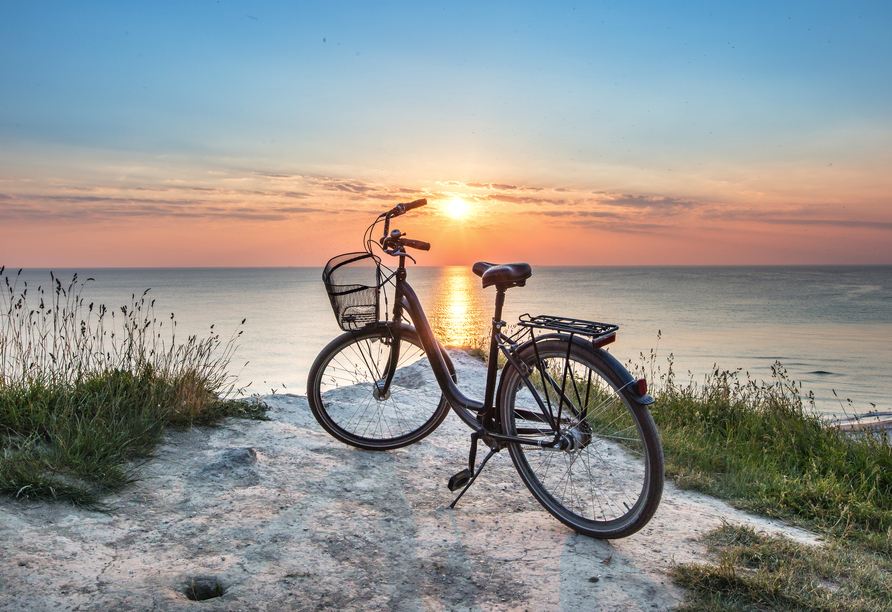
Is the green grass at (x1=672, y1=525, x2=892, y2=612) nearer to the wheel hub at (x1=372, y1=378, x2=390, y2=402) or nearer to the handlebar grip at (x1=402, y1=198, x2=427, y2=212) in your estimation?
the wheel hub at (x1=372, y1=378, x2=390, y2=402)

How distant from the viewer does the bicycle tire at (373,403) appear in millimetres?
4352

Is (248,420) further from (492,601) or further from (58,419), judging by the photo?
(492,601)

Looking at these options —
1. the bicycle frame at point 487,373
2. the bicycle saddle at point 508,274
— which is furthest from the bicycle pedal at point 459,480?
the bicycle saddle at point 508,274

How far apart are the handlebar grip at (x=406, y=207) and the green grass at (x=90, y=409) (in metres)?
2.11

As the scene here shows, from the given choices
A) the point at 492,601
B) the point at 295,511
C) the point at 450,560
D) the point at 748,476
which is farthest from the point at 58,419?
the point at 748,476

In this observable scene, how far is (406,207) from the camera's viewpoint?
3.89 m

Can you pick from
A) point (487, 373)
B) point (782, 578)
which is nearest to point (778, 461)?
point (782, 578)

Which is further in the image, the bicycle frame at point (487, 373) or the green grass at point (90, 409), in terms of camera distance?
the green grass at point (90, 409)

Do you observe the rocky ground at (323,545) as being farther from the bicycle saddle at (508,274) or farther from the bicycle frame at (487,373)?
the bicycle saddle at (508,274)

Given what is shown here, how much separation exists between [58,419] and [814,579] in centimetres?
478

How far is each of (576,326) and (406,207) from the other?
1.56 meters

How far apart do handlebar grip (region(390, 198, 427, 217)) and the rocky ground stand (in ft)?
6.29

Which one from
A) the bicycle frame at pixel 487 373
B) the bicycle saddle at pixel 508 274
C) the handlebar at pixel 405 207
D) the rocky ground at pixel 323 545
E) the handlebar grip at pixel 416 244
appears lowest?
the rocky ground at pixel 323 545

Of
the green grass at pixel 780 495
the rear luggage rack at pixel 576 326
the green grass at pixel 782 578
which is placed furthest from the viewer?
the rear luggage rack at pixel 576 326
